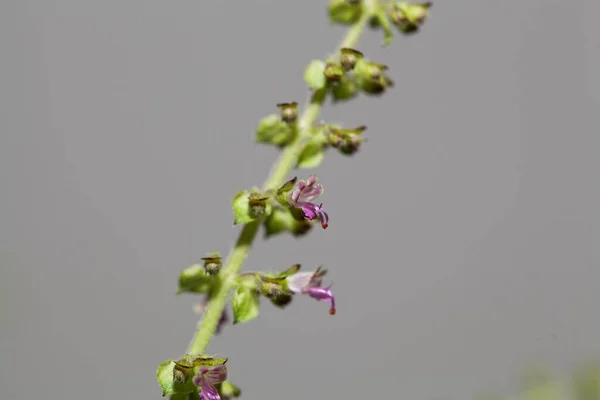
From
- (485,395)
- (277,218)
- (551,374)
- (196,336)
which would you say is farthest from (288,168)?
(551,374)

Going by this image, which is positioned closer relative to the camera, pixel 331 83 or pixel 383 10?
pixel 331 83

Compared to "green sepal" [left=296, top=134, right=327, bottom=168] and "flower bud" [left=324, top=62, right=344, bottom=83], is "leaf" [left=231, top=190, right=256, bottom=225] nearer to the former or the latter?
"green sepal" [left=296, top=134, right=327, bottom=168]

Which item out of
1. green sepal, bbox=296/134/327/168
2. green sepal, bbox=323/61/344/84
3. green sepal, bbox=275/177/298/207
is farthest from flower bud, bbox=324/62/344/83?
green sepal, bbox=275/177/298/207

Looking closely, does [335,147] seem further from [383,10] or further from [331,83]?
[383,10]

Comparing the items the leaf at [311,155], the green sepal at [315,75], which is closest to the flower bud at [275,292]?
the leaf at [311,155]

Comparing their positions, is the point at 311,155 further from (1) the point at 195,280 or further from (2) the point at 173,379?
(2) the point at 173,379

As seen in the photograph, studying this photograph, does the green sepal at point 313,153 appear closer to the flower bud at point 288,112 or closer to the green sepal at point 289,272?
the flower bud at point 288,112
